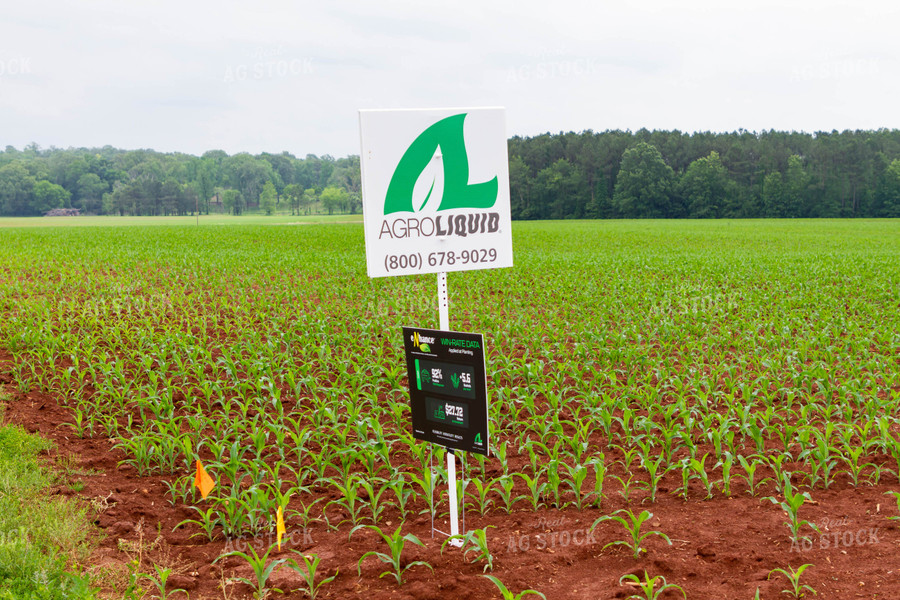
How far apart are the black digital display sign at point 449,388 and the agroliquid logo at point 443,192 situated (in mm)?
672

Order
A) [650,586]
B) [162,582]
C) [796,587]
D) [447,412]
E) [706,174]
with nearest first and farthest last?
[650,586], [796,587], [162,582], [447,412], [706,174]

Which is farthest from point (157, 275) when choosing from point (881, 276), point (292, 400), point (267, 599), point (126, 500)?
point (881, 276)

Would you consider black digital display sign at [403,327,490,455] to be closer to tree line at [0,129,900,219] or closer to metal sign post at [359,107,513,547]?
metal sign post at [359,107,513,547]

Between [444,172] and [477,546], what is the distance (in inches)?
91.5

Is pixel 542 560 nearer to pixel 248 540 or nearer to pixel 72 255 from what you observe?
pixel 248 540

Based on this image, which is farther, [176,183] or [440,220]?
[176,183]

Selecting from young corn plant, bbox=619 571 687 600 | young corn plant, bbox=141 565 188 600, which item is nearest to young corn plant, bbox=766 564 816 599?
young corn plant, bbox=619 571 687 600

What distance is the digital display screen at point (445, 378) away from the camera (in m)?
4.16

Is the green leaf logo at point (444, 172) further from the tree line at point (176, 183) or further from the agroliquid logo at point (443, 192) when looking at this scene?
the tree line at point (176, 183)

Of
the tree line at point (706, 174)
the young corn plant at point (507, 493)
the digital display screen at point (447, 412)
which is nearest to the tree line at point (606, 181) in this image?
the tree line at point (706, 174)

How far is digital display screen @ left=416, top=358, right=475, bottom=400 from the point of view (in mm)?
4156

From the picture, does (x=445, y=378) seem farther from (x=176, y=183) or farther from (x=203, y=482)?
(x=176, y=183)

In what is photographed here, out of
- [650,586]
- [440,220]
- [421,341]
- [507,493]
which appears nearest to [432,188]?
[440,220]

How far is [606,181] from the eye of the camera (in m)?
97.1
